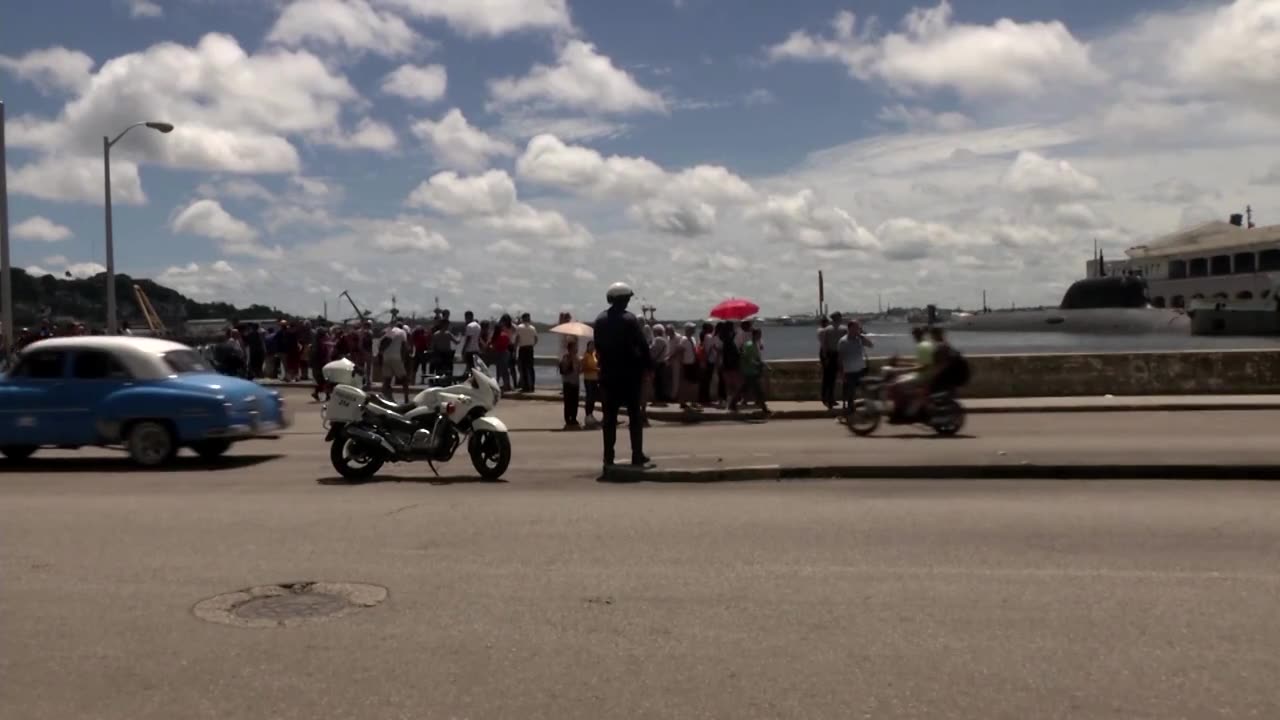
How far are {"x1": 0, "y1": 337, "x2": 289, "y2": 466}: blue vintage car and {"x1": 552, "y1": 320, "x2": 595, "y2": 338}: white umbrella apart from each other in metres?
5.91

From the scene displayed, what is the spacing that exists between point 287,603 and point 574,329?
42.3 ft

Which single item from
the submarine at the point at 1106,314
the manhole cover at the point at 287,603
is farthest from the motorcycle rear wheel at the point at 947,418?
the submarine at the point at 1106,314

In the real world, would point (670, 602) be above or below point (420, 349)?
below

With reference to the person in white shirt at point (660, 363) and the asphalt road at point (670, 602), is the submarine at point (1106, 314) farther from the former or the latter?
the asphalt road at point (670, 602)

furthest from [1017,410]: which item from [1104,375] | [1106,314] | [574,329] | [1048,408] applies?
[1106,314]

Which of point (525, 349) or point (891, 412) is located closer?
point (891, 412)

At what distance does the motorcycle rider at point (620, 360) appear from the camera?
11906 millimetres

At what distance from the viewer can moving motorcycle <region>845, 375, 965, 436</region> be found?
16.3 m

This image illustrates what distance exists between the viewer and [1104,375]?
2288cm

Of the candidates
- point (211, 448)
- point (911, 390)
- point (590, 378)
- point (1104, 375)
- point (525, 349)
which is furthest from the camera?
point (525, 349)

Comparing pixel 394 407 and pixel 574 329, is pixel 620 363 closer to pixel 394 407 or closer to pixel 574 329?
pixel 394 407

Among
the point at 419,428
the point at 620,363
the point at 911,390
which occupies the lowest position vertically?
the point at 419,428

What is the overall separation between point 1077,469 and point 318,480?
25.1 feet

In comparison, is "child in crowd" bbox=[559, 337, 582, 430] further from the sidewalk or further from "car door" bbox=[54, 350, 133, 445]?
"car door" bbox=[54, 350, 133, 445]
